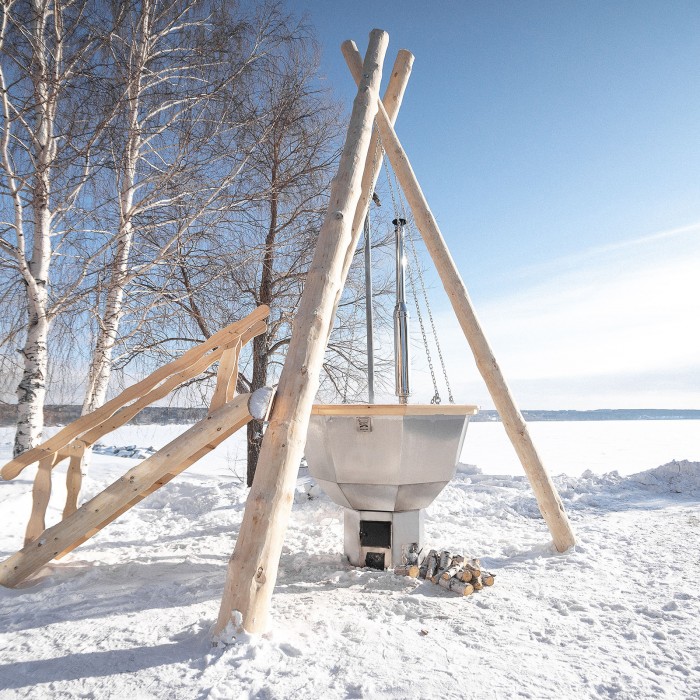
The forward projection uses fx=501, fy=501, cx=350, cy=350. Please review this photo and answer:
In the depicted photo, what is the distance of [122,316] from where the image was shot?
5.66m

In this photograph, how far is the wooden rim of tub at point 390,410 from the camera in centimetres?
306

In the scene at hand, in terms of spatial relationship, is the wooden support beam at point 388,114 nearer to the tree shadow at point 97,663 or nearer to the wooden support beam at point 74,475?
the wooden support beam at point 74,475

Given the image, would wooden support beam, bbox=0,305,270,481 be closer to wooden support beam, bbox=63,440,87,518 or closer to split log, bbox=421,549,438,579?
wooden support beam, bbox=63,440,87,518

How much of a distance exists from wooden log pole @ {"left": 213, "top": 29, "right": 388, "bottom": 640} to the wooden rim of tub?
518 mm

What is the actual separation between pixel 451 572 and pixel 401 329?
5.81ft

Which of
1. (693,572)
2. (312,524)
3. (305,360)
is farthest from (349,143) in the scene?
(693,572)

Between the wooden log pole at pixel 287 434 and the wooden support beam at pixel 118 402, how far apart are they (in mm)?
758

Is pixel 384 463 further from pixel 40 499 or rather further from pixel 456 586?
pixel 40 499

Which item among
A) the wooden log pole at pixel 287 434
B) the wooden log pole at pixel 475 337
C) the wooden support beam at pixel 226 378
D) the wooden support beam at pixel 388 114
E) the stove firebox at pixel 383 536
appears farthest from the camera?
the wooden support beam at pixel 388 114

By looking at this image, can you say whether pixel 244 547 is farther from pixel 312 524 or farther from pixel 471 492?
pixel 471 492

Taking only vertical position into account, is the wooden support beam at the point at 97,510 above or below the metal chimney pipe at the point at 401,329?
below

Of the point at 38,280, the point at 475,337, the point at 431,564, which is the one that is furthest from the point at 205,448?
the point at 38,280

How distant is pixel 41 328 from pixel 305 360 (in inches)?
131

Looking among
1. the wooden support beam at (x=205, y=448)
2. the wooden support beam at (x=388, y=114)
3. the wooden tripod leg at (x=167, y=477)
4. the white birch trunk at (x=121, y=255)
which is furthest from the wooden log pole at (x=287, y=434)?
the white birch trunk at (x=121, y=255)
